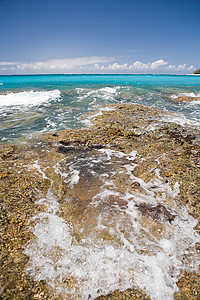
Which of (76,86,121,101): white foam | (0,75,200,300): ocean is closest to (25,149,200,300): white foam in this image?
(0,75,200,300): ocean

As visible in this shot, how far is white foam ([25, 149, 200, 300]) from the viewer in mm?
3482

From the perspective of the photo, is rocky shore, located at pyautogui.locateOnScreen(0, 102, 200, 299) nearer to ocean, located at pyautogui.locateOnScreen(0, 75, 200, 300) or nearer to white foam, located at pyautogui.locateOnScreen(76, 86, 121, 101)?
ocean, located at pyautogui.locateOnScreen(0, 75, 200, 300)

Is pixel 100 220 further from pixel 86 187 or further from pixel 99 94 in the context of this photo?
pixel 99 94

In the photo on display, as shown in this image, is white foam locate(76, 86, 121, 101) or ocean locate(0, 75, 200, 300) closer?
ocean locate(0, 75, 200, 300)

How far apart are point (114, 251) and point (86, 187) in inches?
106

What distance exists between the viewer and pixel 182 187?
19.7 ft

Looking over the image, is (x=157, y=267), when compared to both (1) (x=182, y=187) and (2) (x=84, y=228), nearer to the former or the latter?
(2) (x=84, y=228)

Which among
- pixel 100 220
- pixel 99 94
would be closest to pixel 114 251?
pixel 100 220

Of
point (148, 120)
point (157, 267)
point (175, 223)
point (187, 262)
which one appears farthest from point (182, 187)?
point (148, 120)

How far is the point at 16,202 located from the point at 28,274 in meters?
2.37

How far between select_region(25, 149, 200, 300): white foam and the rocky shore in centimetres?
5

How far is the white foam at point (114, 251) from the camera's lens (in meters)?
3.48

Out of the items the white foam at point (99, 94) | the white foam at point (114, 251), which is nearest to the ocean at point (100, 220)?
the white foam at point (114, 251)

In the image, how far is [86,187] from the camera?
633cm
